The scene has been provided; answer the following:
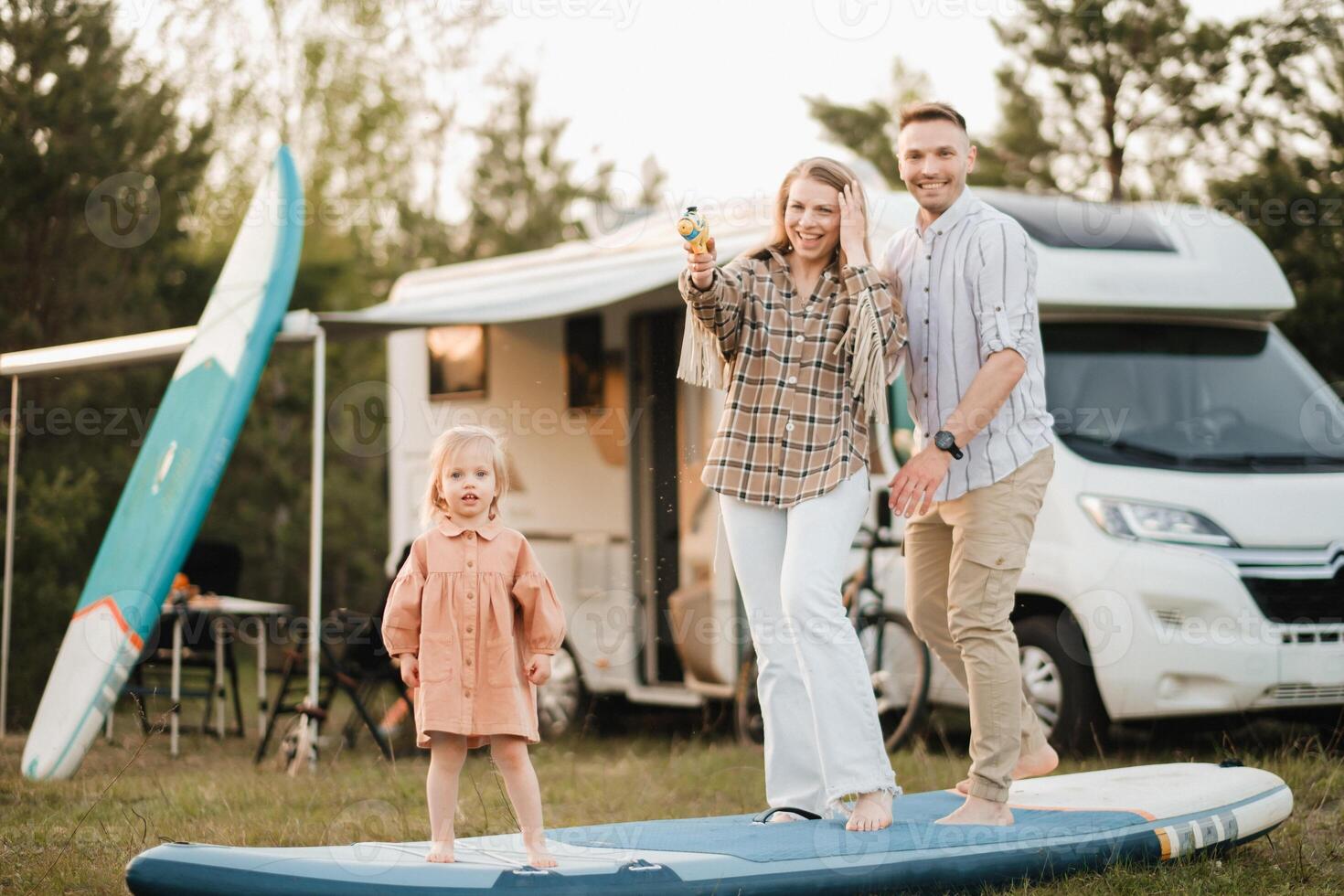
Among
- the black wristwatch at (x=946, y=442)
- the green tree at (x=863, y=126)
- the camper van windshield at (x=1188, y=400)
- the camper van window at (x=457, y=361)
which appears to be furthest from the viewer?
the green tree at (x=863, y=126)

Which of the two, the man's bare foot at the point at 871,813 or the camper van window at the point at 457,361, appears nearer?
the man's bare foot at the point at 871,813

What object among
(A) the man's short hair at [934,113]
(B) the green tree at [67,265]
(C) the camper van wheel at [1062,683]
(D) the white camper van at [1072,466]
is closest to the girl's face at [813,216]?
(A) the man's short hair at [934,113]

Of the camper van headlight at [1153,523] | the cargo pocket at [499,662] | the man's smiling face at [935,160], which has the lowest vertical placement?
the cargo pocket at [499,662]

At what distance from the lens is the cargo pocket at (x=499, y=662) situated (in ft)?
11.9

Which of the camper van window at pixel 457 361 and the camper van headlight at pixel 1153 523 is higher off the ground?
the camper van window at pixel 457 361

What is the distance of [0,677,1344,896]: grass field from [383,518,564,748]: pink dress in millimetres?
1112

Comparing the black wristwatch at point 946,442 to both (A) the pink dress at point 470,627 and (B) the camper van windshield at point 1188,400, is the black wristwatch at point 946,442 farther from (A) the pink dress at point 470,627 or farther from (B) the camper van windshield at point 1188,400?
(B) the camper van windshield at point 1188,400

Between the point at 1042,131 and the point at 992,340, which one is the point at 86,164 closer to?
→ the point at 992,340

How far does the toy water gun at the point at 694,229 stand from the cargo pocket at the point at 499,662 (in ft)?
3.63

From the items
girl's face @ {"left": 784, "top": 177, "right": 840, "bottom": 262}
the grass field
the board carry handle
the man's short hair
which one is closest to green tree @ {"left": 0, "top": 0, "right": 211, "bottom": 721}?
the grass field

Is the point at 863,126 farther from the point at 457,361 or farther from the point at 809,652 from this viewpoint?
the point at 809,652

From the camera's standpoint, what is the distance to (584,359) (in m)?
8.30

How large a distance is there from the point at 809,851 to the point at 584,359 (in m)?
4.81

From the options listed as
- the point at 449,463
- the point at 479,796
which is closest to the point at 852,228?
the point at 449,463
